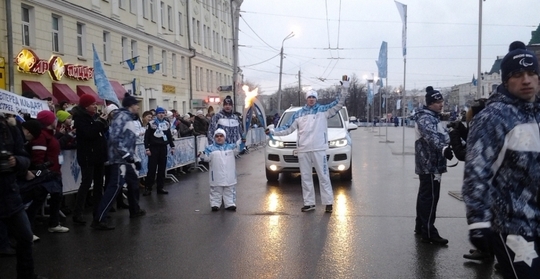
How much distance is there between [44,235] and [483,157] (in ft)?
20.4

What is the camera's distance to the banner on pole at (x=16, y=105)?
6.75m

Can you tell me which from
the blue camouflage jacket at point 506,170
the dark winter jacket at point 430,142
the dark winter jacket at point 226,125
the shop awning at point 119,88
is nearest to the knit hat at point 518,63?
the blue camouflage jacket at point 506,170

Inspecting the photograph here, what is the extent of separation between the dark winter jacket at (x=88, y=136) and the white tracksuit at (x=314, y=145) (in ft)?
10.3

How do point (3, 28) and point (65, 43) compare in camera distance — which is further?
point (65, 43)

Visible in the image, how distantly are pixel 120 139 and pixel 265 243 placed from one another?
2753mm

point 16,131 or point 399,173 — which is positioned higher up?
point 16,131

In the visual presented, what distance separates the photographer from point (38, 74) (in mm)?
20125

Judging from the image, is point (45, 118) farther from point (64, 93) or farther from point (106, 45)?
point (106, 45)

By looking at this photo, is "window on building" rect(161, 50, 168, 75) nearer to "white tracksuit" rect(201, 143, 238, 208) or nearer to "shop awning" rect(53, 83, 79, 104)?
"shop awning" rect(53, 83, 79, 104)

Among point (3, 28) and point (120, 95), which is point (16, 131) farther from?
point (120, 95)

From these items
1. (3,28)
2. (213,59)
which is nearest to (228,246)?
(3,28)

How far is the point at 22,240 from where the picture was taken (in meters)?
4.82

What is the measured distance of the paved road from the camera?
534 cm

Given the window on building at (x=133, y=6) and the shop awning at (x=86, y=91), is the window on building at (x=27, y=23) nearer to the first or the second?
the shop awning at (x=86, y=91)
